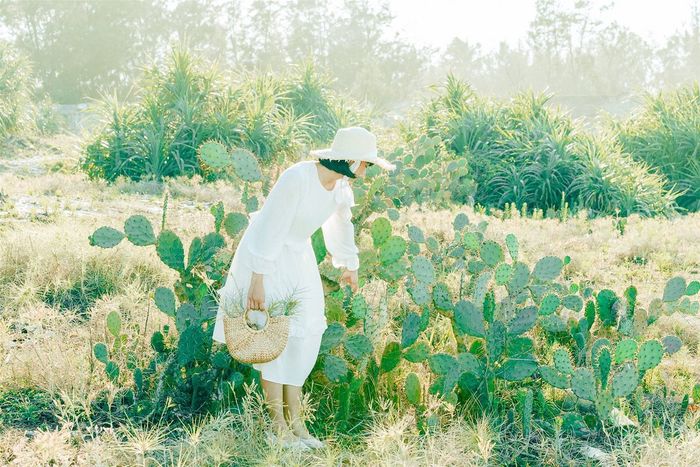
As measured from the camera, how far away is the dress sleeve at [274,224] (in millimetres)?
2902

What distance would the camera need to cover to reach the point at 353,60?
3497 centimetres

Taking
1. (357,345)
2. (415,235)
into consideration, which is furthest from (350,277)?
(415,235)

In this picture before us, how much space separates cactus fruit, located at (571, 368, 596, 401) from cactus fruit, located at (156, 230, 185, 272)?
1.85 metres

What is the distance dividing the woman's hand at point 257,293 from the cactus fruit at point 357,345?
0.61m

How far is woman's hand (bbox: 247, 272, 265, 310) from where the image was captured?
291 cm

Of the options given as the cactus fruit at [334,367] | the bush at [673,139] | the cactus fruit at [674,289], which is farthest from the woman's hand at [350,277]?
the bush at [673,139]

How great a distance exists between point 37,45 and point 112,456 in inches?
1243

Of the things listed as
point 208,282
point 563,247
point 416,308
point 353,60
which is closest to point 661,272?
point 563,247

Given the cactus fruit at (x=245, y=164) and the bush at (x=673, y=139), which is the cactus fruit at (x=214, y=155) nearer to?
the cactus fruit at (x=245, y=164)

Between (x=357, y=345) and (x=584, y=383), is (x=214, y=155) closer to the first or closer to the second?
(x=357, y=345)

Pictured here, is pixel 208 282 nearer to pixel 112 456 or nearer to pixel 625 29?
pixel 112 456

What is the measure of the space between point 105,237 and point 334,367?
1.16 metres

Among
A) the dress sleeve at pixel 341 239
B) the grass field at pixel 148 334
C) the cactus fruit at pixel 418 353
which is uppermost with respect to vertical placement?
the dress sleeve at pixel 341 239

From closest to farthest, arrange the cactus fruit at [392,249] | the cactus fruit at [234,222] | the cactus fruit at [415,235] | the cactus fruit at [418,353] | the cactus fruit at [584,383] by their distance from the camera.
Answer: the cactus fruit at [584,383] → the cactus fruit at [418,353] → the cactus fruit at [234,222] → the cactus fruit at [392,249] → the cactus fruit at [415,235]
